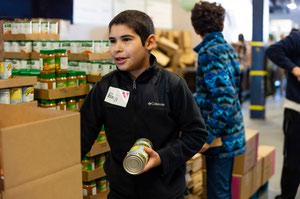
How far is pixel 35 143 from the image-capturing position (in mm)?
1187

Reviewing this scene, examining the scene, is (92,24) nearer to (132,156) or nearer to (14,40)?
(14,40)

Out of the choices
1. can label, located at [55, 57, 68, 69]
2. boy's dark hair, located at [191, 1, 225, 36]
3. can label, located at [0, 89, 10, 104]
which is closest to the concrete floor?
boy's dark hair, located at [191, 1, 225, 36]

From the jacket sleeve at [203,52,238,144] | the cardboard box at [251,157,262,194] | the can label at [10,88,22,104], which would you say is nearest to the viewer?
the can label at [10,88,22,104]

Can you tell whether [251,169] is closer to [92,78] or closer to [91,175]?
[91,175]

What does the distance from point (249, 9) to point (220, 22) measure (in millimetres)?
6181

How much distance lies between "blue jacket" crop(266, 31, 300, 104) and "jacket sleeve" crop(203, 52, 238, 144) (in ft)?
3.09

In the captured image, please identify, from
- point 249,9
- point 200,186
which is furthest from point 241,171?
point 249,9

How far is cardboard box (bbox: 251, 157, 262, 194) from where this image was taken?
3911mm

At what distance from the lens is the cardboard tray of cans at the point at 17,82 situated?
2.23 meters

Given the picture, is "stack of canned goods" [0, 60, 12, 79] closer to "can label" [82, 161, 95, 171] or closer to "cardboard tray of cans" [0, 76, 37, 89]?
"cardboard tray of cans" [0, 76, 37, 89]

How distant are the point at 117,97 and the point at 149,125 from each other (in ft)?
0.56

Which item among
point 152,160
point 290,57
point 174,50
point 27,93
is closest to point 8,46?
point 27,93

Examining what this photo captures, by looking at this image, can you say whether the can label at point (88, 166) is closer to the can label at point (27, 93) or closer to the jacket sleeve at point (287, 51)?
the can label at point (27, 93)

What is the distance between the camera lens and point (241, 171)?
3.58 meters
